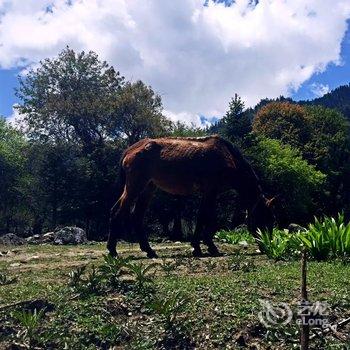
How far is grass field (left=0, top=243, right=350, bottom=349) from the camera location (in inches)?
186

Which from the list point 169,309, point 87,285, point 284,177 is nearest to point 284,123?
point 284,177

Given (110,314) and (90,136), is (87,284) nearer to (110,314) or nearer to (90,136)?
(110,314)

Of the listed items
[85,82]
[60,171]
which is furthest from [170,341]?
[85,82]

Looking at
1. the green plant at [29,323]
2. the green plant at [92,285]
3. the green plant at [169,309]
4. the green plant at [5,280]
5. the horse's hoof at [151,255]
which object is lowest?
the green plant at [29,323]

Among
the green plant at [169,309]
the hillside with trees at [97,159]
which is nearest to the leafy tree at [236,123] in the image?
the hillside with trees at [97,159]

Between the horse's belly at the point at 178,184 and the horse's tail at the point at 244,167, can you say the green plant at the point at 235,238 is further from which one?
the horse's belly at the point at 178,184

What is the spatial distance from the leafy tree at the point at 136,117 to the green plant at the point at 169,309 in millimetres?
25982

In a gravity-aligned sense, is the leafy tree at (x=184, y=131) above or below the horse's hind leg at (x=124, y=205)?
above

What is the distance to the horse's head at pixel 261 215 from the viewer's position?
10.5m

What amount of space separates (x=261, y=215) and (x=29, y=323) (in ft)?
21.5

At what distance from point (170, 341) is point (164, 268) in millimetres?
2490

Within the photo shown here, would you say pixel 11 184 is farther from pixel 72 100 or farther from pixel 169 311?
pixel 169 311

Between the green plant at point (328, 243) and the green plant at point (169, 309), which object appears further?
the green plant at point (328, 243)

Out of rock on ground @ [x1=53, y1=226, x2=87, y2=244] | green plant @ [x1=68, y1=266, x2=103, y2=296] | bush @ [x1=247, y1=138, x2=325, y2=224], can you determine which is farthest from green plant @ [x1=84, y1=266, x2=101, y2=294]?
bush @ [x1=247, y1=138, x2=325, y2=224]
